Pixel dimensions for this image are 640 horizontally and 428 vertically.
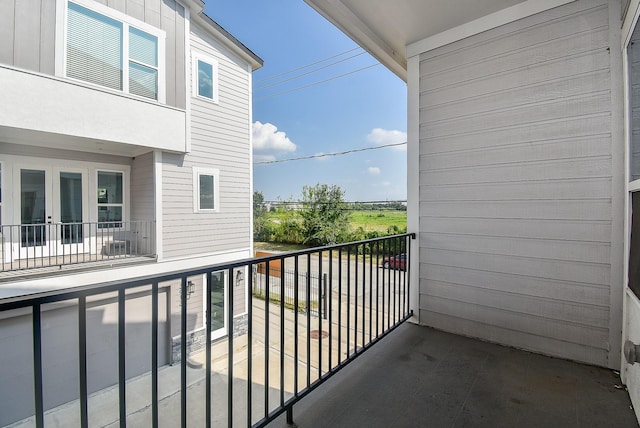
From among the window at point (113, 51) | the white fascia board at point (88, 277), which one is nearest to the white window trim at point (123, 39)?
the window at point (113, 51)

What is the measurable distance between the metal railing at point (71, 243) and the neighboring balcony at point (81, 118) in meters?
1.27

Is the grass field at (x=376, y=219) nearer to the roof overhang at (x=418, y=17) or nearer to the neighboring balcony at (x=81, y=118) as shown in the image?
the neighboring balcony at (x=81, y=118)

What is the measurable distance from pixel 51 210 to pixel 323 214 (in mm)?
8154

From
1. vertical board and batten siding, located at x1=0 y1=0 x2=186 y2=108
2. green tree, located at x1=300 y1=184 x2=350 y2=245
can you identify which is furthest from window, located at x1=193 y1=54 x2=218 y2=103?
green tree, located at x1=300 y1=184 x2=350 y2=245

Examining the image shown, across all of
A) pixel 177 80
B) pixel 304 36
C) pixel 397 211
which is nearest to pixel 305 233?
pixel 397 211

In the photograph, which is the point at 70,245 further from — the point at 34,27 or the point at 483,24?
the point at 483,24

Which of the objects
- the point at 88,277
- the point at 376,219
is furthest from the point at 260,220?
the point at 88,277

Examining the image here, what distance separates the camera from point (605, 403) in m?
1.43

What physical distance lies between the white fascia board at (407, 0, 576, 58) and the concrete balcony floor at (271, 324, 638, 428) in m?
2.24

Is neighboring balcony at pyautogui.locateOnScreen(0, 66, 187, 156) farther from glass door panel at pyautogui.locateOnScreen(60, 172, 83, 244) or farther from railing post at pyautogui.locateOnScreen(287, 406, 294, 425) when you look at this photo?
railing post at pyautogui.locateOnScreen(287, 406, 294, 425)

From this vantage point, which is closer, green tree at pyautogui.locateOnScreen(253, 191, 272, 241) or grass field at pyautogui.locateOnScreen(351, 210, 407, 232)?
grass field at pyautogui.locateOnScreen(351, 210, 407, 232)

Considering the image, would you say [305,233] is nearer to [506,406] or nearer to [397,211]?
[397,211]

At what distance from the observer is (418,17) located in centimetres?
213

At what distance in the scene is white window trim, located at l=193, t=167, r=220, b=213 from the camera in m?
5.52
